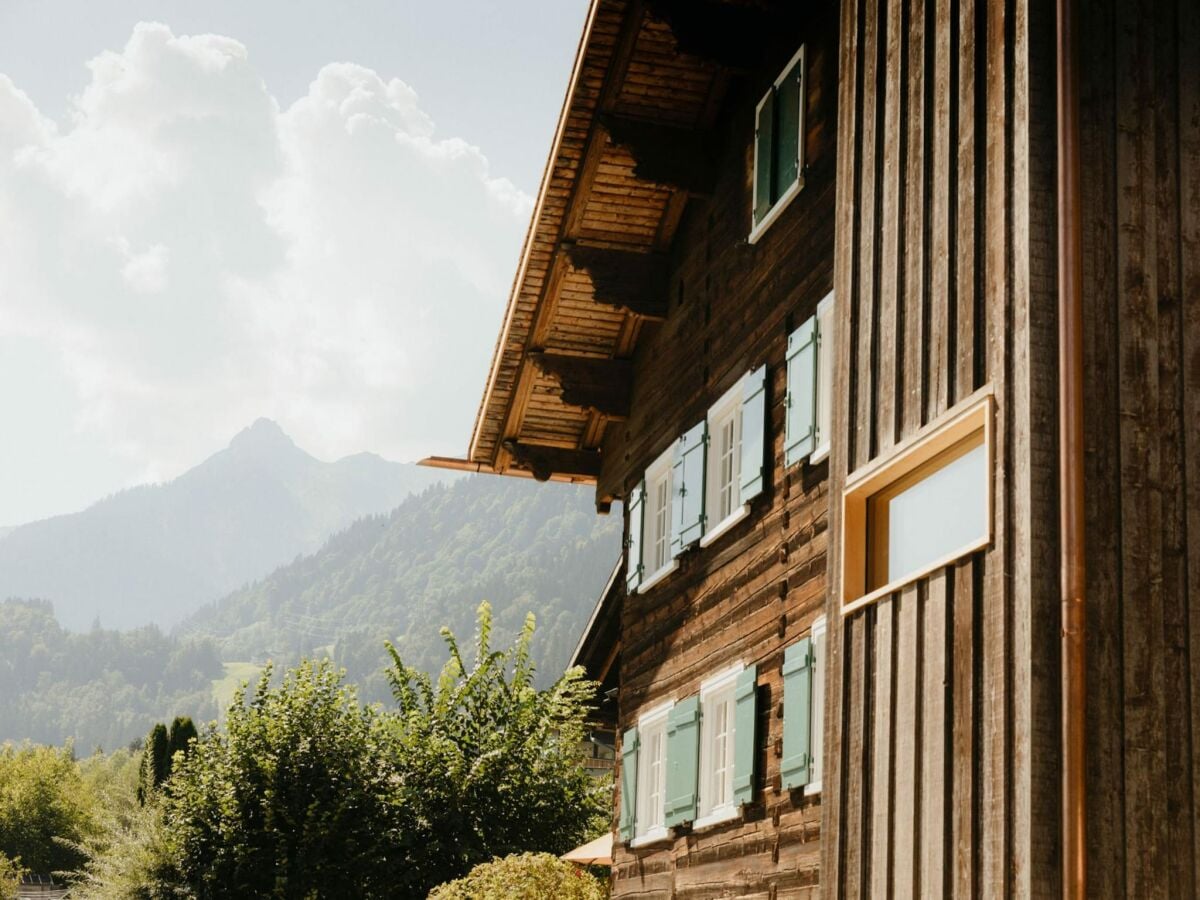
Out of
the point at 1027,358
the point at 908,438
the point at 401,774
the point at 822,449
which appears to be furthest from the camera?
the point at 401,774

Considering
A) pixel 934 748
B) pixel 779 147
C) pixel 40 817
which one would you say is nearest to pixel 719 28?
pixel 779 147

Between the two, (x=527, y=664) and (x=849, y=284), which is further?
(x=527, y=664)

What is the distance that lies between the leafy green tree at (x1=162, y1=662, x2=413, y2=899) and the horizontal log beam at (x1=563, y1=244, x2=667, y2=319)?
35.6ft

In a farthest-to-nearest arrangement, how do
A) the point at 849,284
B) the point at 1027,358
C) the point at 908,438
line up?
the point at 849,284
the point at 908,438
the point at 1027,358

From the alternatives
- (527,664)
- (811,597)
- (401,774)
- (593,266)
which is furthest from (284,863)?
(811,597)

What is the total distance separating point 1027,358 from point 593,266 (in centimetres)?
906

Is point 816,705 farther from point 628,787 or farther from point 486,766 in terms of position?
point 486,766

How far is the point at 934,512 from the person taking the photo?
23.6ft

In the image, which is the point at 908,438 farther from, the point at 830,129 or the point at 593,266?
the point at 593,266

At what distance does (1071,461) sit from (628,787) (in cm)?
918

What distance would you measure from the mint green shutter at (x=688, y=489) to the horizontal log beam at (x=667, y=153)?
7.08 feet

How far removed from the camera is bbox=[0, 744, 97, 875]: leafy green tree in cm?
6388

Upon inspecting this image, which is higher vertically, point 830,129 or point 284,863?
point 830,129

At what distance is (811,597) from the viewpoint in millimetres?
10594
